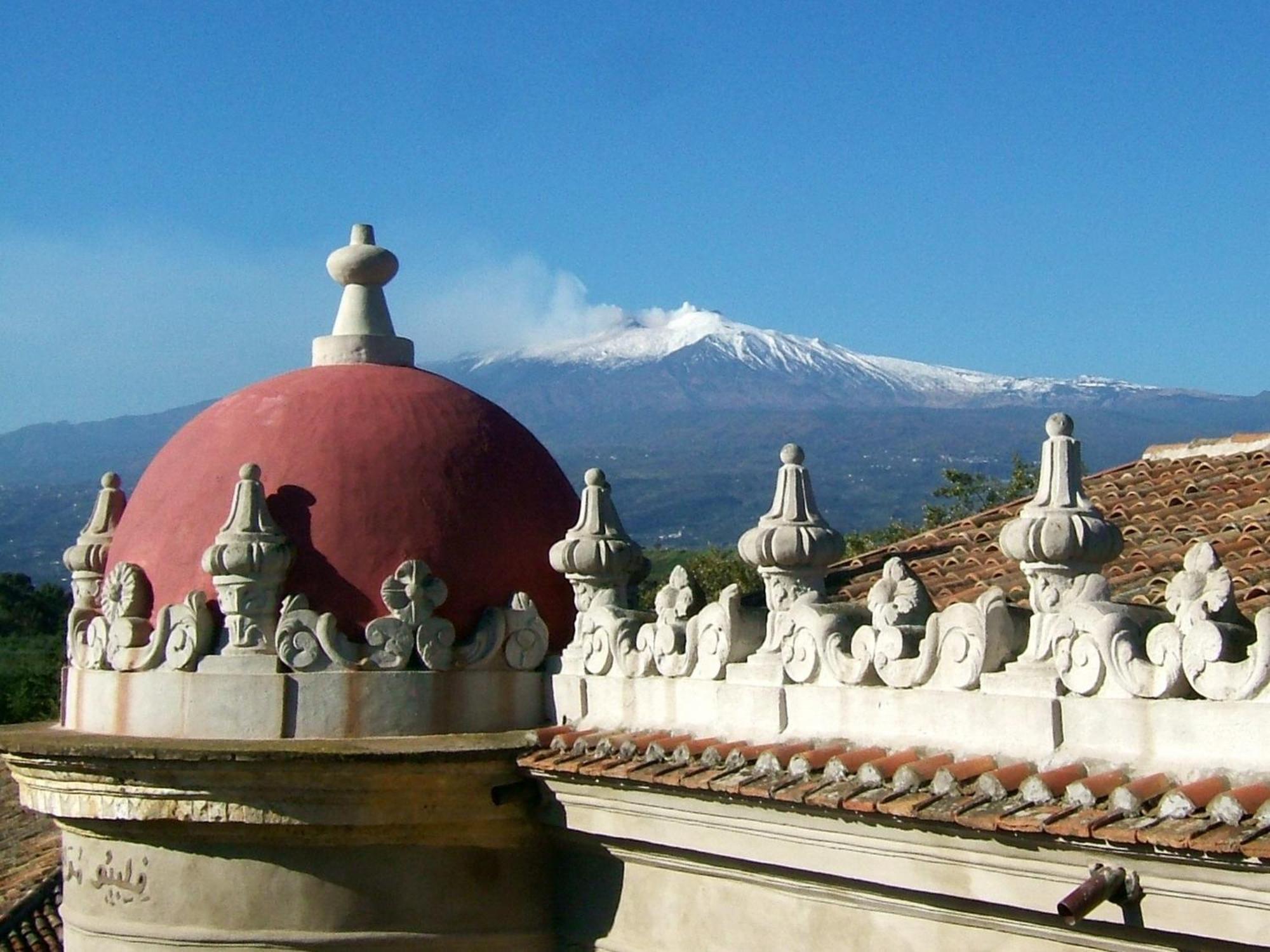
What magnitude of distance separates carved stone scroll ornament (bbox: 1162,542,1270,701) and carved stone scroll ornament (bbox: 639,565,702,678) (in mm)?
3665

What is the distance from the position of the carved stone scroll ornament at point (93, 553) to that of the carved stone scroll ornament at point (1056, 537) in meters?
7.28

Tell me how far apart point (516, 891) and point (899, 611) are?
12.7ft

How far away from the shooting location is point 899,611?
888 cm

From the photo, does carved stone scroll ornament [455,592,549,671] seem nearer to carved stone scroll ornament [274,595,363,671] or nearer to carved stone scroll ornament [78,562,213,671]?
carved stone scroll ornament [274,595,363,671]

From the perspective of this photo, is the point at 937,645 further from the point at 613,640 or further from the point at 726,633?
the point at 613,640

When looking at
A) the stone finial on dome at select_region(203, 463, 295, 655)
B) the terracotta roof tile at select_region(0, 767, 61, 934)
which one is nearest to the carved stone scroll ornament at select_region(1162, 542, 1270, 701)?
the stone finial on dome at select_region(203, 463, 295, 655)

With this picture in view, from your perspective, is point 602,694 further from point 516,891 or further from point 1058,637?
point 1058,637

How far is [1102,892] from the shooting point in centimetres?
695

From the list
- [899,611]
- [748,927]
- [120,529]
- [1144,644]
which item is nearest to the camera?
[1144,644]

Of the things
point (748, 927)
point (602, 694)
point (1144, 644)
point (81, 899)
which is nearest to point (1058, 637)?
point (1144, 644)

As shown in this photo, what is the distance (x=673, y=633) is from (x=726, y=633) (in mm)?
572

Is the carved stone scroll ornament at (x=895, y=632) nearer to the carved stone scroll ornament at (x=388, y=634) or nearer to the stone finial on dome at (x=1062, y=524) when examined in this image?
the stone finial on dome at (x=1062, y=524)

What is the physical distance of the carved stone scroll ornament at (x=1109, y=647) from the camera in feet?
24.0

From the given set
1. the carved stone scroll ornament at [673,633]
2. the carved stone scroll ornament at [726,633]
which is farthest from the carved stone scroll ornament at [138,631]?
the carved stone scroll ornament at [726,633]
